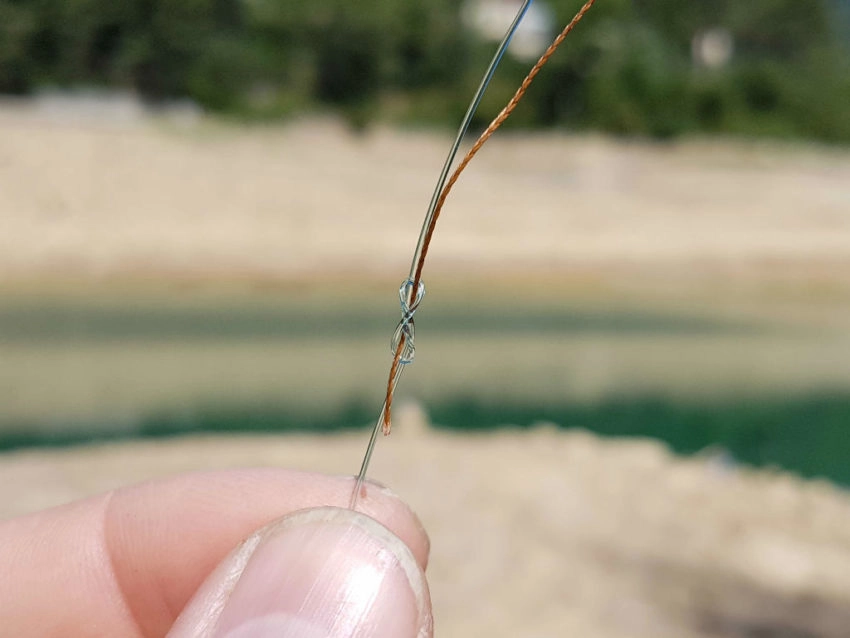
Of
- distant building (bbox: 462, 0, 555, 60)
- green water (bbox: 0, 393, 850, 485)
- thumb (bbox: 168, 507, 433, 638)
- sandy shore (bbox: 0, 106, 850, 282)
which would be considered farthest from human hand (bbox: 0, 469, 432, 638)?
distant building (bbox: 462, 0, 555, 60)

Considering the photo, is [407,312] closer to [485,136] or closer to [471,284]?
[485,136]

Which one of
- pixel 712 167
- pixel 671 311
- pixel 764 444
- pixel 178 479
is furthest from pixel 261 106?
pixel 178 479

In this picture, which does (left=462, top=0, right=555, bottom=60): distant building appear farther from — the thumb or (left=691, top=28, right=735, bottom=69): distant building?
the thumb

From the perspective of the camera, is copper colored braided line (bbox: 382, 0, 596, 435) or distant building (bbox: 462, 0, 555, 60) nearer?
copper colored braided line (bbox: 382, 0, 596, 435)

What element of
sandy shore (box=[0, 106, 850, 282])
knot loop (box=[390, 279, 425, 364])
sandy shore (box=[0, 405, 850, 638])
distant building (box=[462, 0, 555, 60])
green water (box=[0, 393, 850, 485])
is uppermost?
knot loop (box=[390, 279, 425, 364])

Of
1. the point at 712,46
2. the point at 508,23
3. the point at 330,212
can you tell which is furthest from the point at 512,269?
the point at 712,46

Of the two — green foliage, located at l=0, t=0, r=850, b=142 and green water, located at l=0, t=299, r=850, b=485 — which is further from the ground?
green foliage, located at l=0, t=0, r=850, b=142
